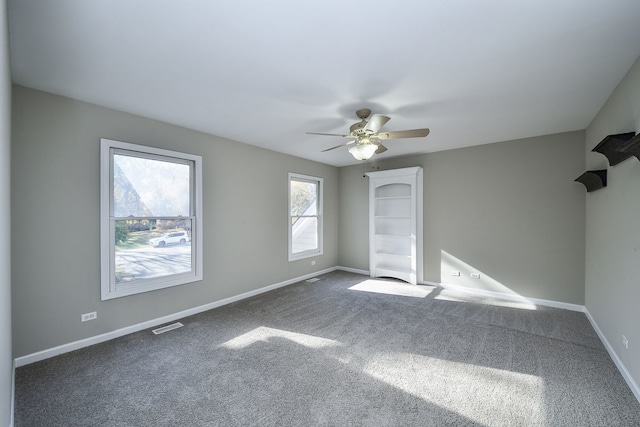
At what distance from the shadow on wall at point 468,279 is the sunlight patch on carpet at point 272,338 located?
2993mm

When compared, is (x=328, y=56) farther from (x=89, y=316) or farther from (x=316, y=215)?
(x=316, y=215)

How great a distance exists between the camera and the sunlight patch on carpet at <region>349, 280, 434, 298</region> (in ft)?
15.7

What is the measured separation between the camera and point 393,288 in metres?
5.11

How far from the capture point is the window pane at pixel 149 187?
3228 mm

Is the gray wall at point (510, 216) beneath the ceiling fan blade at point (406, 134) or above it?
beneath

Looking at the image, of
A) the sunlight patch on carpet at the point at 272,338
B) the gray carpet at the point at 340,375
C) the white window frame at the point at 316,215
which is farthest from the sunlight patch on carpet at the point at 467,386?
the white window frame at the point at 316,215

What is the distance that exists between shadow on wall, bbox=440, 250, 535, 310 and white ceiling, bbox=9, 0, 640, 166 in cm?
259

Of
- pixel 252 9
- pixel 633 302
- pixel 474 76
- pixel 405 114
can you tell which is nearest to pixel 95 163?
pixel 252 9

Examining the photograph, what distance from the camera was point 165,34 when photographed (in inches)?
74.4

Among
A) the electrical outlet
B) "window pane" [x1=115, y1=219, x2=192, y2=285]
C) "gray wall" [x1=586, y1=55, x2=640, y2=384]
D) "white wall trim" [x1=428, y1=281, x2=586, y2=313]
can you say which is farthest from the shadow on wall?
the electrical outlet

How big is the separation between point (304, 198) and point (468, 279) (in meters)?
3.48

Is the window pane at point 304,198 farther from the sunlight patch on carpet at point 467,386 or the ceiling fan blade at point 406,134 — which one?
the sunlight patch on carpet at point 467,386

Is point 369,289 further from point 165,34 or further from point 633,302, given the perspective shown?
point 165,34

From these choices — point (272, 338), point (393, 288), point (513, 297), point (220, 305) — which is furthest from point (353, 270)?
point (272, 338)
